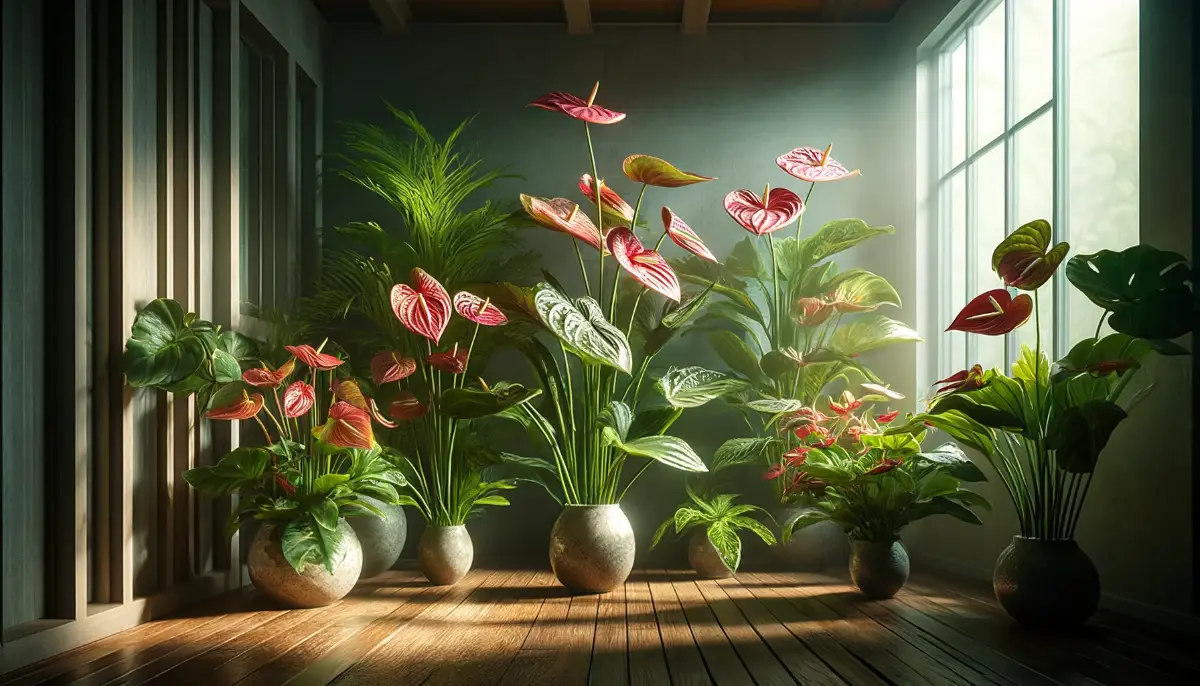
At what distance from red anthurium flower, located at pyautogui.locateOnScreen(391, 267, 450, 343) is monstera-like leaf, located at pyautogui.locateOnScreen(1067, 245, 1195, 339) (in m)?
1.84

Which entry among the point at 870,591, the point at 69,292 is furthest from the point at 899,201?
the point at 69,292

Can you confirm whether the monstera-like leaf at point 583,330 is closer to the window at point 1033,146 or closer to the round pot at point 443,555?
the round pot at point 443,555

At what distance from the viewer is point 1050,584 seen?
2.56m

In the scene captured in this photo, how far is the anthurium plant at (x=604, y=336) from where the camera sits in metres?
2.97

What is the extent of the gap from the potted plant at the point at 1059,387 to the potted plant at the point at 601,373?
0.92m

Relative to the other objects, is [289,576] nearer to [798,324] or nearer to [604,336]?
[604,336]

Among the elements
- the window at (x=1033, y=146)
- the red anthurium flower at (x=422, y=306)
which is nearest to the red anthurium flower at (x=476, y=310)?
the red anthurium flower at (x=422, y=306)

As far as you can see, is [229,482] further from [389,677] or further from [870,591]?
[870,591]

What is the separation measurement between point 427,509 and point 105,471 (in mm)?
1260

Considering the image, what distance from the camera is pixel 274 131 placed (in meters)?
4.12

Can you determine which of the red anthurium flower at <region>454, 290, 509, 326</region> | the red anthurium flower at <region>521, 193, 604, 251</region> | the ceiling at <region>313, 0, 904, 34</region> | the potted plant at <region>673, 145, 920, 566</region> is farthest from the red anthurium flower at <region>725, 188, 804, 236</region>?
the ceiling at <region>313, 0, 904, 34</region>

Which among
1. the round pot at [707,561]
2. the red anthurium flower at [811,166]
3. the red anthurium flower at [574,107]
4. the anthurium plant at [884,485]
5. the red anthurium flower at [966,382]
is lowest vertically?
the round pot at [707,561]

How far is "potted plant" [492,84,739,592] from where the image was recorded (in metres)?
3.00

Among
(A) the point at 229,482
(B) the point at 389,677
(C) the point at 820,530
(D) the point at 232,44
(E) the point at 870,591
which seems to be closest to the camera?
(B) the point at 389,677
